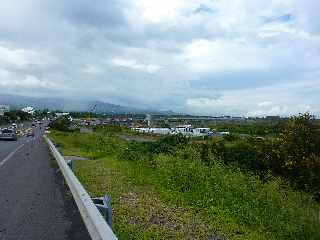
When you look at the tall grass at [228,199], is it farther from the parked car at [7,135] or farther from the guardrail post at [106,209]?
the parked car at [7,135]

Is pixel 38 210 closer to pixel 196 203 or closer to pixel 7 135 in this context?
pixel 196 203

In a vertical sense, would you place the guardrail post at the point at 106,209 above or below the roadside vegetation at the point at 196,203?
above

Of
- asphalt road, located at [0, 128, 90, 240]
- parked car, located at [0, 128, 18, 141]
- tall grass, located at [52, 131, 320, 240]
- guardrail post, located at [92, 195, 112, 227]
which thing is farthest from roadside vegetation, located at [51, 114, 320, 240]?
parked car, located at [0, 128, 18, 141]

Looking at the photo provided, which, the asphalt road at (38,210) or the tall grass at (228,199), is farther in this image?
the tall grass at (228,199)

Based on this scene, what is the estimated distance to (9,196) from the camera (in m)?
11.1

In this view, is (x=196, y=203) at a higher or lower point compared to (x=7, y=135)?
higher

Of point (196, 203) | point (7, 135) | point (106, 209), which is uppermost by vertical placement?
point (106, 209)

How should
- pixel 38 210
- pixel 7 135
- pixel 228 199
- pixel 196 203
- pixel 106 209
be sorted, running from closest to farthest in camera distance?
pixel 106 209, pixel 38 210, pixel 196 203, pixel 228 199, pixel 7 135

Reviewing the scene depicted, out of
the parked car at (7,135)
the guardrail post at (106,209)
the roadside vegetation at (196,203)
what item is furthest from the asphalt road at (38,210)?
the parked car at (7,135)

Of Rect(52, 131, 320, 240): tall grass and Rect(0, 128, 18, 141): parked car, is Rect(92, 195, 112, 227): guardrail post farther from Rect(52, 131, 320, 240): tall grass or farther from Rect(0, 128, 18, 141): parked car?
Rect(0, 128, 18, 141): parked car

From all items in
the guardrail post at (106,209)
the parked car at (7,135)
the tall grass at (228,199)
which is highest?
the guardrail post at (106,209)

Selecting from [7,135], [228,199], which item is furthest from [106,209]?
[7,135]

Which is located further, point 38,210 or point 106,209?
point 38,210

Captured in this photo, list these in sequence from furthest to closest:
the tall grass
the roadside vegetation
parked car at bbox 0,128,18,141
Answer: parked car at bbox 0,128,18,141 < the tall grass < the roadside vegetation
